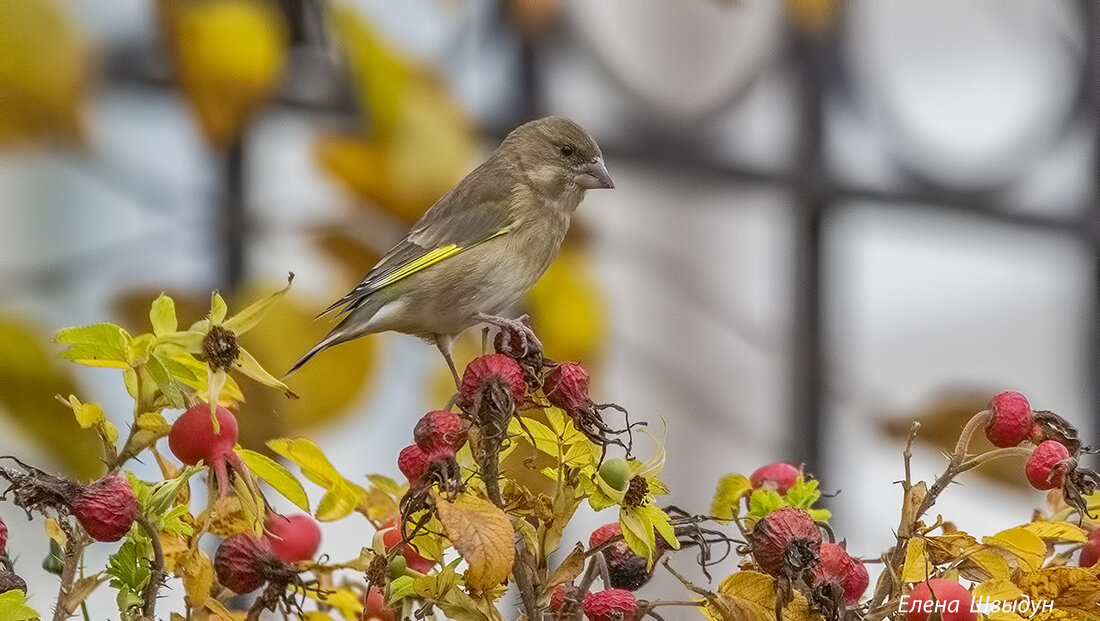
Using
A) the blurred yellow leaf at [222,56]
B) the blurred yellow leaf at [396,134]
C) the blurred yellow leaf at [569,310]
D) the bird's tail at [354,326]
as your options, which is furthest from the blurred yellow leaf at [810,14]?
the bird's tail at [354,326]

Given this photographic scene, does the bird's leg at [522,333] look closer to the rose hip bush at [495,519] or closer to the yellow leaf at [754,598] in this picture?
the rose hip bush at [495,519]

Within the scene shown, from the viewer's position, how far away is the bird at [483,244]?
85 centimetres

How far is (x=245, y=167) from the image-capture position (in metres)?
1.31

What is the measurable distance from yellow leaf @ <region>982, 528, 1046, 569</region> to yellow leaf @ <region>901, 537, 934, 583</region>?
31 mm

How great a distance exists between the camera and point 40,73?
42.6 inches

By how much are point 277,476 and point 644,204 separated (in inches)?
53.4

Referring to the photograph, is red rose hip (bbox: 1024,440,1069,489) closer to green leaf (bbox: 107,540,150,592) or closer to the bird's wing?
green leaf (bbox: 107,540,150,592)

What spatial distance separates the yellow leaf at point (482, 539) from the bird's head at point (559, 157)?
533 millimetres

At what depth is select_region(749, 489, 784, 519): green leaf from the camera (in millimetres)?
514

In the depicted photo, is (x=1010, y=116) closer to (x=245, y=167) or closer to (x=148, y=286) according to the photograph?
(x=245, y=167)

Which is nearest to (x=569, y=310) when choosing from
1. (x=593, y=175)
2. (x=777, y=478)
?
(x=593, y=175)

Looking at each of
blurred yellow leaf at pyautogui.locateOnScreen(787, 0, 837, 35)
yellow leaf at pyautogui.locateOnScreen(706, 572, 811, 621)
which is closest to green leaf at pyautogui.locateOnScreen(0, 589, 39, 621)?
yellow leaf at pyautogui.locateOnScreen(706, 572, 811, 621)

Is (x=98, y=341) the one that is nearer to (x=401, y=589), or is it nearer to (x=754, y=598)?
(x=401, y=589)

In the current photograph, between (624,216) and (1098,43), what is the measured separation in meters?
0.74
